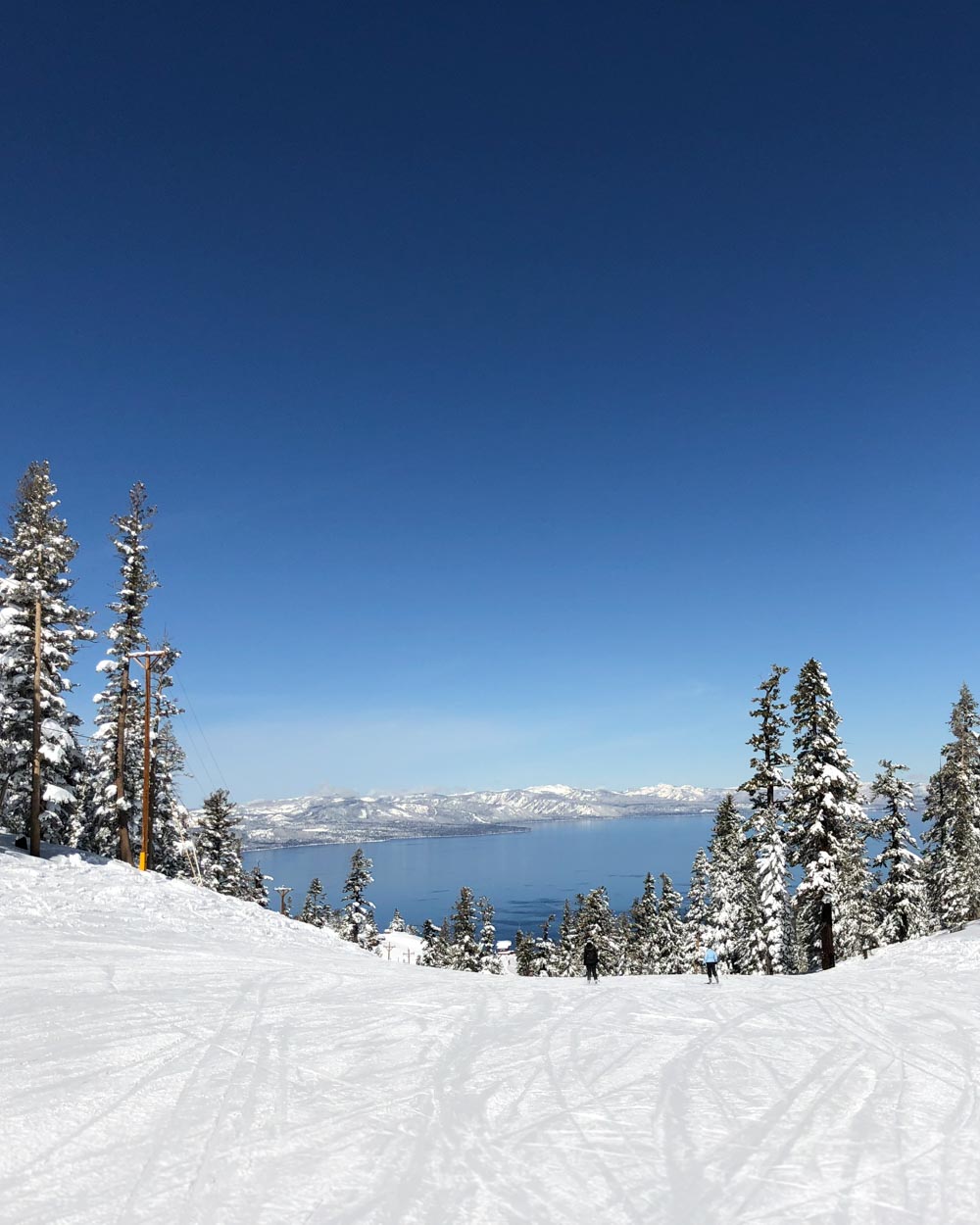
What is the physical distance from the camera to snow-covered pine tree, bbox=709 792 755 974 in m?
41.8

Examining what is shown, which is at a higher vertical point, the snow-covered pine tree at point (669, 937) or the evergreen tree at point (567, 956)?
the snow-covered pine tree at point (669, 937)

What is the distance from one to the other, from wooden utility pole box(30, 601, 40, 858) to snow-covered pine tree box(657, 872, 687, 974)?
4741cm

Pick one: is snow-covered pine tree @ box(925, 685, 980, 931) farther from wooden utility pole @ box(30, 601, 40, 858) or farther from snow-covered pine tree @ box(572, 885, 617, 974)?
wooden utility pole @ box(30, 601, 40, 858)

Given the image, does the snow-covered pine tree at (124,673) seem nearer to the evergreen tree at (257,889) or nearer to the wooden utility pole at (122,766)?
the wooden utility pole at (122,766)

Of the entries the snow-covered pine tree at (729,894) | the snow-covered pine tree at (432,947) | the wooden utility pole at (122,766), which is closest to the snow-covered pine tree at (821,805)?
the snow-covered pine tree at (729,894)

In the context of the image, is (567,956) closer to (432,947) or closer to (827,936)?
(432,947)

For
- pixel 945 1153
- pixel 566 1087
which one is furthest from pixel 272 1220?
pixel 945 1153

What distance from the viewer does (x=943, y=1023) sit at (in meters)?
12.9

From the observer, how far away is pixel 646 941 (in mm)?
69938

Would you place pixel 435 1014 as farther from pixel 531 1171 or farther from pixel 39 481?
pixel 39 481

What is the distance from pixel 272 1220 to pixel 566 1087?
4411mm

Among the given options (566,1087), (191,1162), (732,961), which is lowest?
(732,961)

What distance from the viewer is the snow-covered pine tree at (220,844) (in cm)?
4906

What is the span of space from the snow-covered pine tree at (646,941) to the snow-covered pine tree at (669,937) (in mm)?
630
